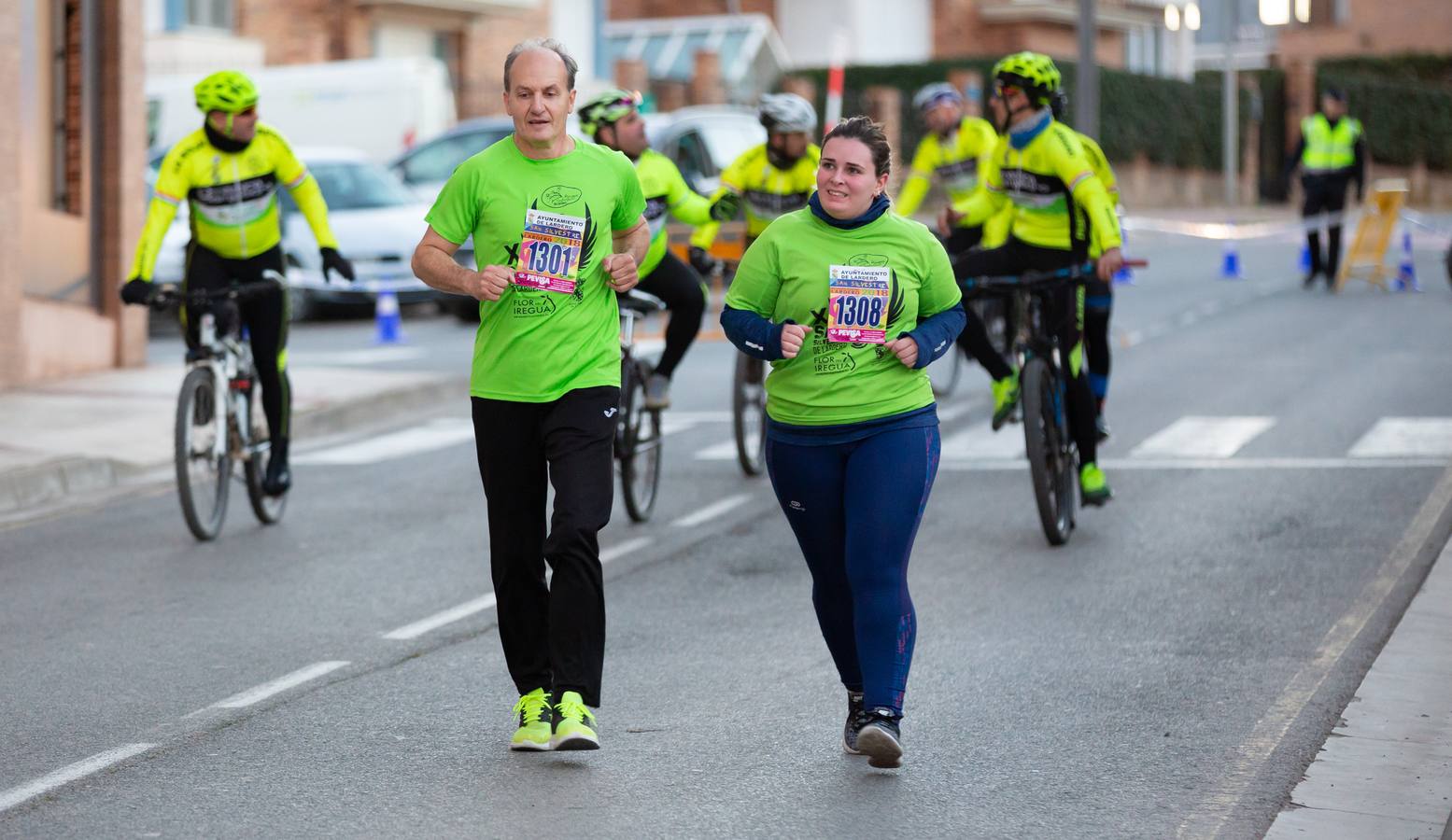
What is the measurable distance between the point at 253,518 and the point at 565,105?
5368mm

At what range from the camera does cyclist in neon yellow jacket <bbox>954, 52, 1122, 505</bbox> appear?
31.5 feet

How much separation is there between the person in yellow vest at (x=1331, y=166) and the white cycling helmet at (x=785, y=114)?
48.8 feet

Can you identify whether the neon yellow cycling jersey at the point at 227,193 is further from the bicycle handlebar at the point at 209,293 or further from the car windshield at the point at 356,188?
the car windshield at the point at 356,188

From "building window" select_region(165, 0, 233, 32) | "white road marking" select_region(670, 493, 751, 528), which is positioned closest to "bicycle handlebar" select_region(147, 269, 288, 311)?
"white road marking" select_region(670, 493, 751, 528)

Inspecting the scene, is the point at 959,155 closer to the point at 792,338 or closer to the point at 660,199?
the point at 660,199

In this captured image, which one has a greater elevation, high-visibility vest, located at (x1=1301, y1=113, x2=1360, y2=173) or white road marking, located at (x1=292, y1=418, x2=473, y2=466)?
high-visibility vest, located at (x1=1301, y1=113, x2=1360, y2=173)

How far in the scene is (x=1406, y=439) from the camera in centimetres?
1276

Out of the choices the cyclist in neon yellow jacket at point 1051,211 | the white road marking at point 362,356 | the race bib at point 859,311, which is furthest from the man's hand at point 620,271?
the white road marking at point 362,356

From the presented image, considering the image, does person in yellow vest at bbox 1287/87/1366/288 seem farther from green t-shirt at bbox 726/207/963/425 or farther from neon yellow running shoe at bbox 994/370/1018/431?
green t-shirt at bbox 726/207/963/425

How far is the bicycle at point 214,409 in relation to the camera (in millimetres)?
9891

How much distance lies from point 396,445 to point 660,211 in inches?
156

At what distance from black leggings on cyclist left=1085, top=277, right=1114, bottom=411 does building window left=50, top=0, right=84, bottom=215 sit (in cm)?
930

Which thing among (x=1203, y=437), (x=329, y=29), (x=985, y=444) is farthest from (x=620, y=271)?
(x=329, y=29)

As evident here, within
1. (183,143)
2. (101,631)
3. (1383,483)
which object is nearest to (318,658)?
(101,631)
